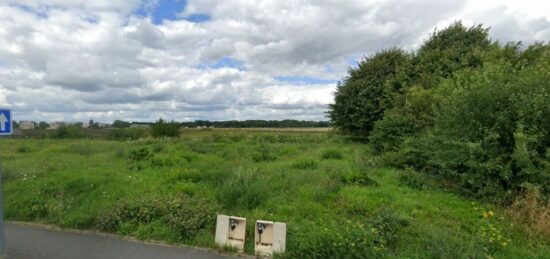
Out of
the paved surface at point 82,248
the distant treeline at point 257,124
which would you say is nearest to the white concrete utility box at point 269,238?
the paved surface at point 82,248

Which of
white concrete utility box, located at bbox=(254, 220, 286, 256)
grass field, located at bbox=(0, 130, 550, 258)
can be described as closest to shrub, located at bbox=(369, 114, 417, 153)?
grass field, located at bbox=(0, 130, 550, 258)

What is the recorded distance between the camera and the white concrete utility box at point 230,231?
4707mm

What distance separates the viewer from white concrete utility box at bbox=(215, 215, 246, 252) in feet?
15.4

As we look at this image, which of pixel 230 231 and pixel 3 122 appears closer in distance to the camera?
pixel 3 122

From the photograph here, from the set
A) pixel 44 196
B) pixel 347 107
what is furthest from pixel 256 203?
pixel 347 107

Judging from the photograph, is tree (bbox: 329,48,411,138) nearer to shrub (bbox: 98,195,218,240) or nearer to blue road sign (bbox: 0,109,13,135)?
shrub (bbox: 98,195,218,240)

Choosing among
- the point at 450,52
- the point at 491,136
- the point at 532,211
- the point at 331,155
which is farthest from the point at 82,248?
the point at 450,52

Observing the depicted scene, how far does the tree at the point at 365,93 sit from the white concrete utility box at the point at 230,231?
16.3 metres

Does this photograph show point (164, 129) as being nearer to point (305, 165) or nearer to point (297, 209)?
point (305, 165)

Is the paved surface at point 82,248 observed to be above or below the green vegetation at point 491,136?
below

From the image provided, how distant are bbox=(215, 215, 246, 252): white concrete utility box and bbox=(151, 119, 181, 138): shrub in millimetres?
28640

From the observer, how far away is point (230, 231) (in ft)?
15.7

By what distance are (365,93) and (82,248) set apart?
771 inches

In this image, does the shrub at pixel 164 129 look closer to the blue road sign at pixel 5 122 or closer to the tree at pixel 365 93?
the tree at pixel 365 93
